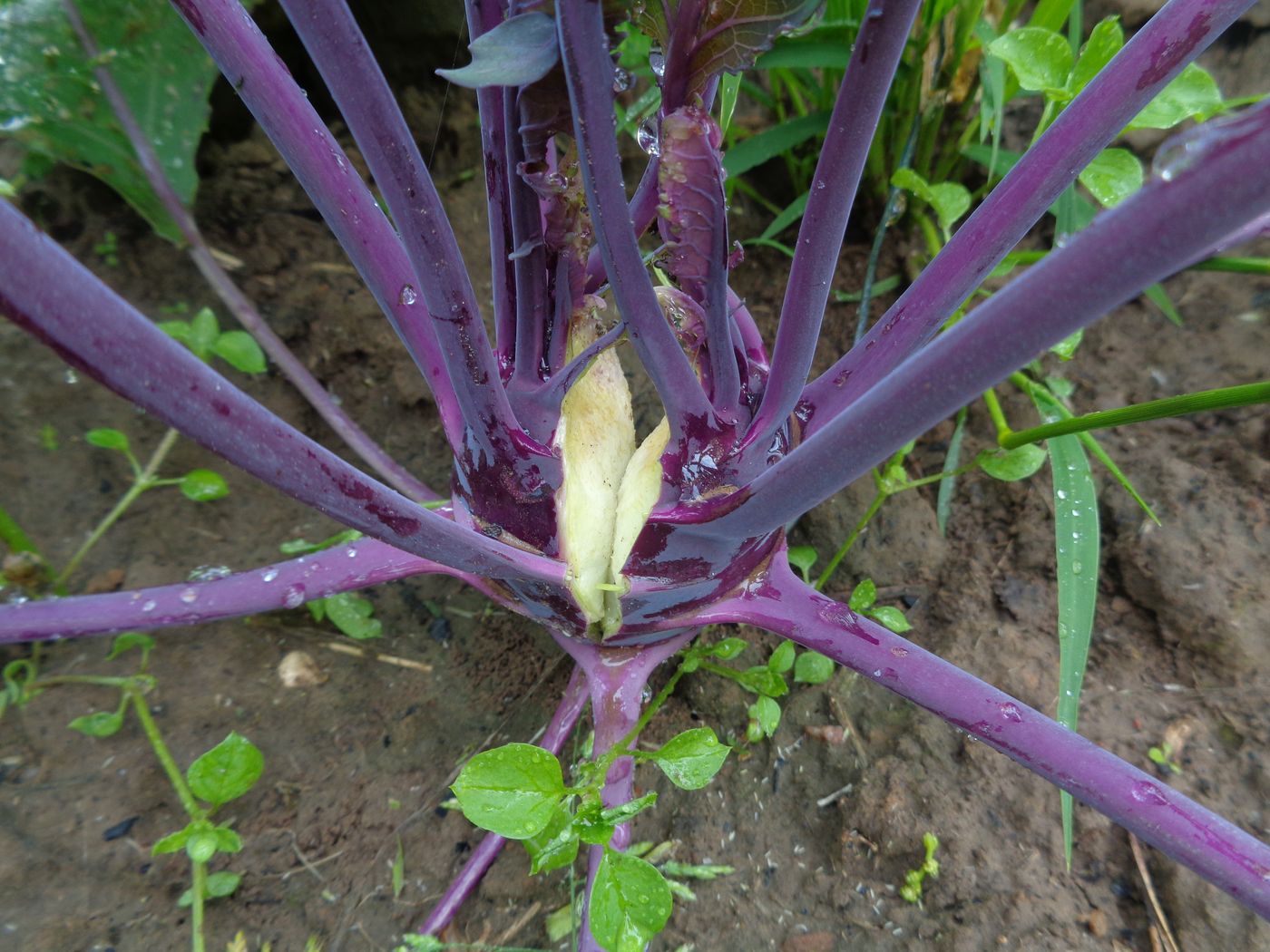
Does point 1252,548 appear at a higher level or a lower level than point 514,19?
lower

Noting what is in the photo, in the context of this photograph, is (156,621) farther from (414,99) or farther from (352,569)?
(414,99)

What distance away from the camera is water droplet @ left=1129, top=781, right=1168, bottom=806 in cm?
53

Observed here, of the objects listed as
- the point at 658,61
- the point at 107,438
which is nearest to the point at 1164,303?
the point at 658,61

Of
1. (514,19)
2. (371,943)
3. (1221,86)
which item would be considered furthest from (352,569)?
(1221,86)

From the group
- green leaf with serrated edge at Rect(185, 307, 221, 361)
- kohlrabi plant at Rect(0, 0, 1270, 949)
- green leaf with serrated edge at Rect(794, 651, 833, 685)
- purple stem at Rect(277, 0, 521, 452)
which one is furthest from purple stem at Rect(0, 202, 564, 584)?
green leaf with serrated edge at Rect(185, 307, 221, 361)

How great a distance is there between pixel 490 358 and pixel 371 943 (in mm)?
567

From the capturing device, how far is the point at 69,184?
1120mm

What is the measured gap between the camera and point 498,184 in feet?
2.01

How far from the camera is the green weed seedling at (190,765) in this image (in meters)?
0.69

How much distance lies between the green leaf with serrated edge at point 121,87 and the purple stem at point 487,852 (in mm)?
789

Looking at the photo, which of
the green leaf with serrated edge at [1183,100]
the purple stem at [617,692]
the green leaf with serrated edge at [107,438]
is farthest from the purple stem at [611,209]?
the green leaf with serrated edge at [107,438]

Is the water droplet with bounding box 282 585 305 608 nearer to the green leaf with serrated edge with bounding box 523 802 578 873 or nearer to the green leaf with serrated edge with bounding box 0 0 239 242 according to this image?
the green leaf with serrated edge with bounding box 523 802 578 873

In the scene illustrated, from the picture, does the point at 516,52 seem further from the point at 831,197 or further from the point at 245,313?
the point at 245,313

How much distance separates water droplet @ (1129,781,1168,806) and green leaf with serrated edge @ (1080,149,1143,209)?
46 cm
